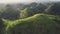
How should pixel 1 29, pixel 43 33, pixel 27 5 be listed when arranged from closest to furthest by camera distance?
1. pixel 43 33
2. pixel 1 29
3. pixel 27 5

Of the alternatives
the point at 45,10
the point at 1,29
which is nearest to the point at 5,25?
the point at 1,29

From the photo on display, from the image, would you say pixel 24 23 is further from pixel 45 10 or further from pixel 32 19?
pixel 45 10

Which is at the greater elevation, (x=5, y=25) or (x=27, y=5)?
(x=27, y=5)

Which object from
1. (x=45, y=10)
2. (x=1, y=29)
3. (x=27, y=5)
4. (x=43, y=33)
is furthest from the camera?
(x=27, y=5)

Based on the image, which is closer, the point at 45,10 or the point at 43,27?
the point at 43,27
